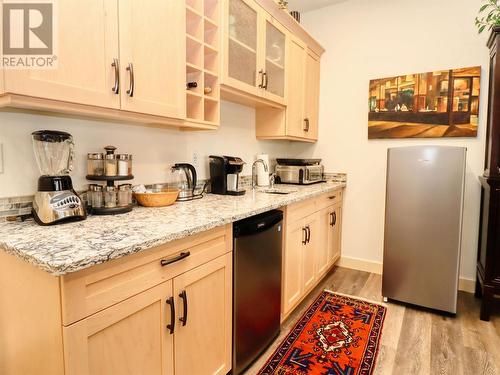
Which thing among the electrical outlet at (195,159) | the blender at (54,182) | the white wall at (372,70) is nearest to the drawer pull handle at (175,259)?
the blender at (54,182)

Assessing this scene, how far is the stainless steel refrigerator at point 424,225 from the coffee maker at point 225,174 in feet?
4.15

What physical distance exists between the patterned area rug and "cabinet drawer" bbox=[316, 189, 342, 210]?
81 cm

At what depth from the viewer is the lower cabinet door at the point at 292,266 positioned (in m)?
1.99

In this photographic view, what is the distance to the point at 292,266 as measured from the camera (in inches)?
81.7

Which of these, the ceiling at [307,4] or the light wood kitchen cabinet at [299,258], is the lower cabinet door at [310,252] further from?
the ceiling at [307,4]

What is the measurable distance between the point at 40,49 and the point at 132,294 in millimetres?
938

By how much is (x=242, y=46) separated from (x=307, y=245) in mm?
1570

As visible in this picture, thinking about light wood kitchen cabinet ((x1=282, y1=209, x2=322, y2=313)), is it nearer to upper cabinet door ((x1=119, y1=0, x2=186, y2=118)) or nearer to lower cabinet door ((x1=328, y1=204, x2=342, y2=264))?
lower cabinet door ((x1=328, y1=204, x2=342, y2=264))

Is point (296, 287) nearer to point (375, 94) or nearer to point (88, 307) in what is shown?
point (88, 307)

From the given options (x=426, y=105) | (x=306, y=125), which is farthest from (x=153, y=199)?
(x=426, y=105)

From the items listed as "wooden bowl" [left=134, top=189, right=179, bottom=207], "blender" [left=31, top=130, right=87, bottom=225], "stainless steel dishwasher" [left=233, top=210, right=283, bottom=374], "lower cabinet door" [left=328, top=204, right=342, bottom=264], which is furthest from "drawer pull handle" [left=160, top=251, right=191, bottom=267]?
"lower cabinet door" [left=328, top=204, right=342, bottom=264]

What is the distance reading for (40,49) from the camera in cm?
106

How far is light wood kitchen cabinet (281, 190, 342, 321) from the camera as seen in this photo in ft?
6.60

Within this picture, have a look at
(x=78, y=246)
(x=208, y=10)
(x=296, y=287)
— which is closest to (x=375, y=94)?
(x=208, y=10)
